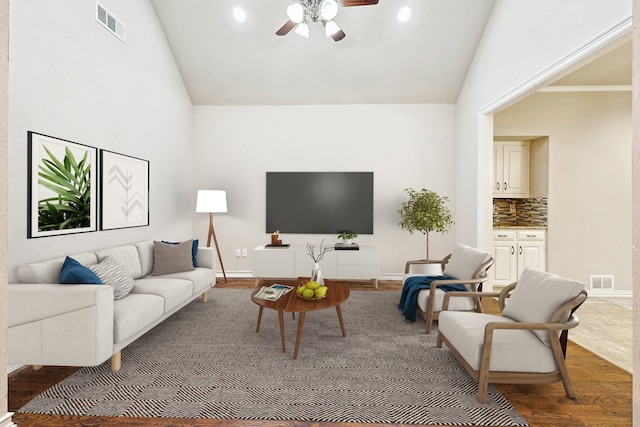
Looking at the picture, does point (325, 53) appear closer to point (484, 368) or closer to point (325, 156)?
point (325, 156)

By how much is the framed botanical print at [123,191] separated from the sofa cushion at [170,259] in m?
0.48

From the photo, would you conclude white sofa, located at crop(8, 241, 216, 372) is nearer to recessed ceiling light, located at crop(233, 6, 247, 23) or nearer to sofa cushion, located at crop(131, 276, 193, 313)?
sofa cushion, located at crop(131, 276, 193, 313)

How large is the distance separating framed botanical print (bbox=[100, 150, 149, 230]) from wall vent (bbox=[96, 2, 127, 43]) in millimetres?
1276

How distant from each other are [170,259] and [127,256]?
1.47 ft

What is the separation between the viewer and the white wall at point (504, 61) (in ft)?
8.40

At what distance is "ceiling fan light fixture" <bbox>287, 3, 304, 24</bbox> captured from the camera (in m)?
3.25

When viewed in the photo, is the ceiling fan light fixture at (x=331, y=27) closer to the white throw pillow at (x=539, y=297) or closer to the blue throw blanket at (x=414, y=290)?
the blue throw blanket at (x=414, y=290)

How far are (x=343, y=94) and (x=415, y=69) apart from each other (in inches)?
43.9

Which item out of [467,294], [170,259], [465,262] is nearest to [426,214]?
[465,262]

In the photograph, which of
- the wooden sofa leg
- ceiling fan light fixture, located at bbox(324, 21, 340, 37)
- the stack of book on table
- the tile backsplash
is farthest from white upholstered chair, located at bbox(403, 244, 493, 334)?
ceiling fan light fixture, located at bbox(324, 21, 340, 37)

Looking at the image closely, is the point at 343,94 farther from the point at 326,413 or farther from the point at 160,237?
the point at 326,413

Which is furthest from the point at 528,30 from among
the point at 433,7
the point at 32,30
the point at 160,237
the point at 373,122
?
the point at 160,237

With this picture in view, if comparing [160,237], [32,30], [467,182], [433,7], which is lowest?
[160,237]

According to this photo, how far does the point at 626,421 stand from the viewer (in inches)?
74.0
